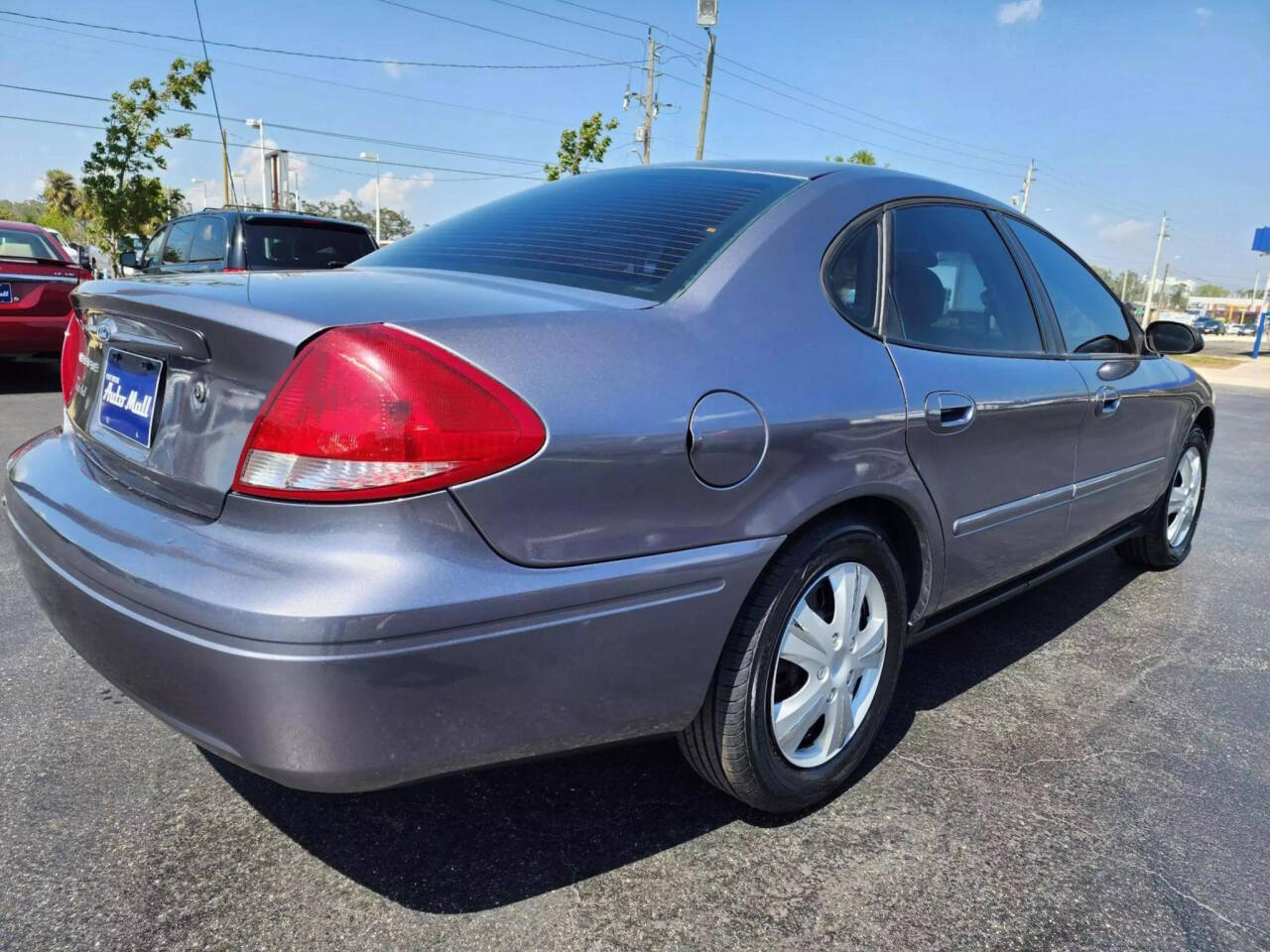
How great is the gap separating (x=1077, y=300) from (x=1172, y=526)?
155cm

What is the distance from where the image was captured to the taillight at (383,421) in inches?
57.6

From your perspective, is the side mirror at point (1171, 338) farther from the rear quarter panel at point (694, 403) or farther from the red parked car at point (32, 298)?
the red parked car at point (32, 298)

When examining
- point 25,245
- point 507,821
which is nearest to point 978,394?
point 507,821

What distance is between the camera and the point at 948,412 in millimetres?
2334

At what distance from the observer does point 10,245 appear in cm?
849

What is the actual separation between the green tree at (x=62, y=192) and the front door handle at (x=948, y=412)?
256 feet

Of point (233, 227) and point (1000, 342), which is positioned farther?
point (233, 227)

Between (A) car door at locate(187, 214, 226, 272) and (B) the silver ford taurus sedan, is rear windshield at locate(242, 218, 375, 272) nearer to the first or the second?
(A) car door at locate(187, 214, 226, 272)

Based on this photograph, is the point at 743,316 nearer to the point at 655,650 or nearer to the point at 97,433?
the point at 655,650

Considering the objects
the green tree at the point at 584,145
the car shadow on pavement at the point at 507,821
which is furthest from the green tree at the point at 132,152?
the car shadow on pavement at the point at 507,821

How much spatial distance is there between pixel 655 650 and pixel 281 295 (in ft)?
3.17

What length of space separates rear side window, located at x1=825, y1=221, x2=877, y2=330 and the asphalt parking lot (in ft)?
3.88

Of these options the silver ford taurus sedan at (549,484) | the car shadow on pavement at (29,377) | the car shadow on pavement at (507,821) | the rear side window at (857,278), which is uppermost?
the rear side window at (857,278)

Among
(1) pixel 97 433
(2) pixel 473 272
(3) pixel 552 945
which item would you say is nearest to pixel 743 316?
(2) pixel 473 272
